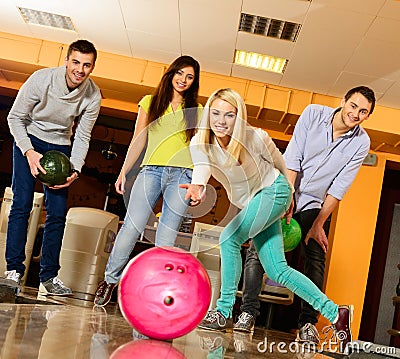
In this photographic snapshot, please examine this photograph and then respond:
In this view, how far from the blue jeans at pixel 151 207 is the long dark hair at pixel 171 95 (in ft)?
0.75

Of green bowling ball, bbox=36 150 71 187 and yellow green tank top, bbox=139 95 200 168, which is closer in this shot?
yellow green tank top, bbox=139 95 200 168

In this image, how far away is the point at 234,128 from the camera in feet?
8.77

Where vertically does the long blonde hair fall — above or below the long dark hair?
below

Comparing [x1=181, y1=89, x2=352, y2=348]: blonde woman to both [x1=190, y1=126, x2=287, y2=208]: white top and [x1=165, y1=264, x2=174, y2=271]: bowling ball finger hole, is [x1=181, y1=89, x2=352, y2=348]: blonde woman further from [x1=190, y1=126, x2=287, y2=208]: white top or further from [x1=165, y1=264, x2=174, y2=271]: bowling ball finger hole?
[x1=165, y1=264, x2=174, y2=271]: bowling ball finger hole

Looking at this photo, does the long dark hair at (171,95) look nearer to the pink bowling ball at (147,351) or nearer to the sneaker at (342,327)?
the sneaker at (342,327)

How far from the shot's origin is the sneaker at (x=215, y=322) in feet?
10.2

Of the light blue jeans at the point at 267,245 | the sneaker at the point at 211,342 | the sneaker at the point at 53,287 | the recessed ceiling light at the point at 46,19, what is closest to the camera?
the sneaker at the point at 211,342

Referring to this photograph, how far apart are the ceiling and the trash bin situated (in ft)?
6.52

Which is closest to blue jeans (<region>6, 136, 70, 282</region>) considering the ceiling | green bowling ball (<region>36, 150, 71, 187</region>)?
green bowling ball (<region>36, 150, 71, 187</region>)

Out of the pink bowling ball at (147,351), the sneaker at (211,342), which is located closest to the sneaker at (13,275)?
the sneaker at (211,342)

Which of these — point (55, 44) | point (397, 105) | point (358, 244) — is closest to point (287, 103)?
point (397, 105)

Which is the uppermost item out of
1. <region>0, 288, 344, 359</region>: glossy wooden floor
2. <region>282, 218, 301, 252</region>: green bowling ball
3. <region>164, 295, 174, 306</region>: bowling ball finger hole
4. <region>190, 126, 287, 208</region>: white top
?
<region>190, 126, 287, 208</region>: white top

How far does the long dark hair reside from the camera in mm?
3348

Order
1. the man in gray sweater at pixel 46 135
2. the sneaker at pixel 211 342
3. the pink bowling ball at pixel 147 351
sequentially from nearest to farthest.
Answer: the pink bowling ball at pixel 147 351 → the sneaker at pixel 211 342 → the man in gray sweater at pixel 46 135
